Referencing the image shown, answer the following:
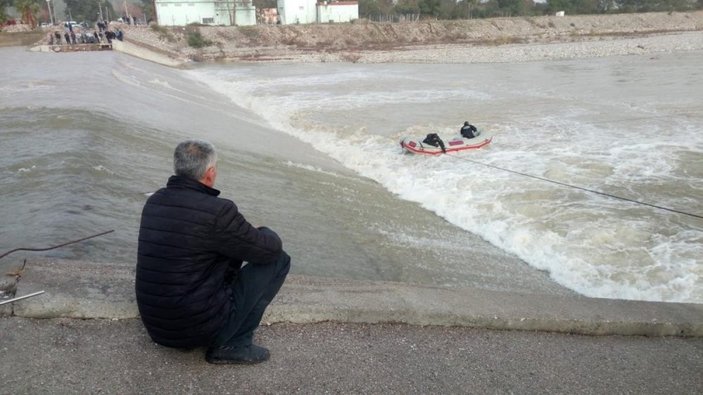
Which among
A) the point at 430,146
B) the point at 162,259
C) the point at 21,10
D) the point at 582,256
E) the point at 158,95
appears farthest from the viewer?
the point at 21,10

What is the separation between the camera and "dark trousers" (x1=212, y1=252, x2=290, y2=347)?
10.9 ft

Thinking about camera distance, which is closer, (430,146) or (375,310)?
(375,310)

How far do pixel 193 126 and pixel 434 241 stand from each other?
8673mm

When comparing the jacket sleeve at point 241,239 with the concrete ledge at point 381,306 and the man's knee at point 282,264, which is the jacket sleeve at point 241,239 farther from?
the concrete ledge at point 381,306

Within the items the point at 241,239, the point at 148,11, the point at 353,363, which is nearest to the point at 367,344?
the point at 353,363

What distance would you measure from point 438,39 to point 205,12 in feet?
114

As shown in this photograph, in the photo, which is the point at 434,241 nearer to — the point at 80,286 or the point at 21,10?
the point at 80,286

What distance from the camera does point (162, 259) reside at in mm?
3051

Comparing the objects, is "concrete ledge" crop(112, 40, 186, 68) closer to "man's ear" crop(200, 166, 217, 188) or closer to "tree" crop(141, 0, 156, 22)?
"man's ear" crop(200, 166, 217, 188)

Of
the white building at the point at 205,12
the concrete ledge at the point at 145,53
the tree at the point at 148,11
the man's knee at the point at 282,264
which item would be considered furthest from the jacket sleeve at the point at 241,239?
the tree at the point at 148,11

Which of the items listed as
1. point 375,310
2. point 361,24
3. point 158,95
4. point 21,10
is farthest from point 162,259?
point 361,24

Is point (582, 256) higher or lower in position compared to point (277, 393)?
lower

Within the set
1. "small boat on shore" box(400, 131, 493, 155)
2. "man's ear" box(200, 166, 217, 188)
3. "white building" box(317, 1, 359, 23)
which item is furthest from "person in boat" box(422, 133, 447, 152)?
"white building" box(317, 1, 359, 23)

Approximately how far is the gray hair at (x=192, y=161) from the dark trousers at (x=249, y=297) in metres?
0.66
